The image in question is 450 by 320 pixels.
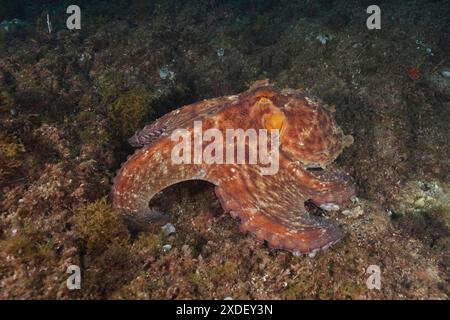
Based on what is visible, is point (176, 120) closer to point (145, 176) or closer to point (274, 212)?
point (145, 176)

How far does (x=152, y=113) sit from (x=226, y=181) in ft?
9.17

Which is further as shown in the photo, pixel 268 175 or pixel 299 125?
pixel 299 125

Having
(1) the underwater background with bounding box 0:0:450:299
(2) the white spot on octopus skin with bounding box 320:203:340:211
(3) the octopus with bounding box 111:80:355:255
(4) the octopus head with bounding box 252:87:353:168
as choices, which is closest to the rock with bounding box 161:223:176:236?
(1) the underwater background with bounding box 0:0:450:299

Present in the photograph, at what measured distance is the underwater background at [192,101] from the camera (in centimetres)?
424

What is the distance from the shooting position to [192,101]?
7691 mm

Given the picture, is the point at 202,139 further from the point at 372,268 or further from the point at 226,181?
the point at 372,268

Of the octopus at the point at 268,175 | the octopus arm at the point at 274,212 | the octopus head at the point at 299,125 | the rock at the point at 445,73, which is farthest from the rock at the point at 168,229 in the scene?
the rock at the point at 445,73

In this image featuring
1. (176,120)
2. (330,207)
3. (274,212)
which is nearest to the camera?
(274,212)

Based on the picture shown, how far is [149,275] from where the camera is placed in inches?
166

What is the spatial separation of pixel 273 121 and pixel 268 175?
744 mm

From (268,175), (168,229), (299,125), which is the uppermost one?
(299,125)

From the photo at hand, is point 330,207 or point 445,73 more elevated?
point 445,73

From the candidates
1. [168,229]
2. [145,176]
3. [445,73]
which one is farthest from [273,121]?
[445,73]

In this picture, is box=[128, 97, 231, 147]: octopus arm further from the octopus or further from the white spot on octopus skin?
the white spot on octopus skin
